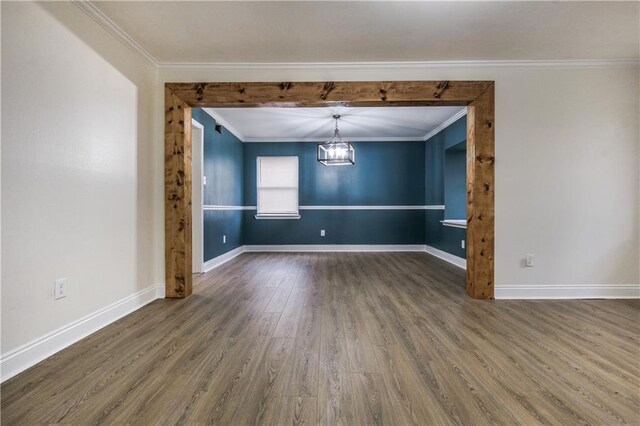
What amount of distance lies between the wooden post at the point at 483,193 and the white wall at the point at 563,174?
10cm

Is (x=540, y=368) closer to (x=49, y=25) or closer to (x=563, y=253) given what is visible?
(x=563, y=253)

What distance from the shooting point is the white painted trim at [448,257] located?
4.55 metres

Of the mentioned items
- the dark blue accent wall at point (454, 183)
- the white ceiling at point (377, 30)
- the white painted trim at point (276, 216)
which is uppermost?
the white ceiling at point (377, 30)

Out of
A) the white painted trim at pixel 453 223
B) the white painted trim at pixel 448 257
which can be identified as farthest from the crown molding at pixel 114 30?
the white painted trim at pixel 448 257

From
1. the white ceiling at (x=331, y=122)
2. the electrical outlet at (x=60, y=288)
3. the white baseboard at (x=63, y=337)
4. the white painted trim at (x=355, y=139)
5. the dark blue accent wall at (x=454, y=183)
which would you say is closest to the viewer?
the white baseboard at (x=63, y=337)

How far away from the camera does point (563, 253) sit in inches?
118

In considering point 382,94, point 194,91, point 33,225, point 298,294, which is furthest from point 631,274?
point 33,225

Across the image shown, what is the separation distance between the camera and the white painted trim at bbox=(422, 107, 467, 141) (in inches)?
177

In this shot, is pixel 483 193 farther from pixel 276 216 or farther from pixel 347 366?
pixel 276 216

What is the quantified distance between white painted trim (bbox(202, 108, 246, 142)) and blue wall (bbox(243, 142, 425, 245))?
1.47 feet

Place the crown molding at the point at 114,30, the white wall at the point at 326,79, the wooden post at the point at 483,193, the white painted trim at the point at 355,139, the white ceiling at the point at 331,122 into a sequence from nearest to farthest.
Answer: the white wall at the point at 326,79
the crown molding at the point at 114,30
the wooden post at the point at 483,193
the white ceiling at the point at 331,122
the white painted trim at the point at 355,139

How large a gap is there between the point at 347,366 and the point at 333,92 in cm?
244

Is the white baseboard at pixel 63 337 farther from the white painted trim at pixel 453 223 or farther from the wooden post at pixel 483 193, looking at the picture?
the white painted trim at pixel 453 223

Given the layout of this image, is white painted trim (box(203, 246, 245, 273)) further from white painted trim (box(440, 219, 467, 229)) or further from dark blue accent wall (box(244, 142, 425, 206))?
white painted trim (box(440, 219, 467, 229))
